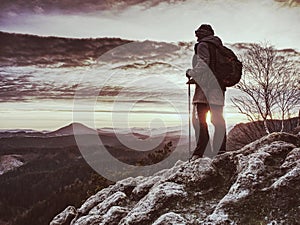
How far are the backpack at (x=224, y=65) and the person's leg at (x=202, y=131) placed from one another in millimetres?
562

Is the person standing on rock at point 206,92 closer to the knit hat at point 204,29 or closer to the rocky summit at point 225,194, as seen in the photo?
the knit hat at point 204,29

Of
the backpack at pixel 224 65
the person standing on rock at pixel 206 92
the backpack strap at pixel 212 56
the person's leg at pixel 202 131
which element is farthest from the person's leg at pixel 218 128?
the backpack strap at pixel 212 56

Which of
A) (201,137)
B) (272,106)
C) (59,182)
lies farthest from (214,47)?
(59,182)

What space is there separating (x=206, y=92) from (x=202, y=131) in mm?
717

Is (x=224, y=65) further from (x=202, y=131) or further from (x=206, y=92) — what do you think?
(x=202, y=131)

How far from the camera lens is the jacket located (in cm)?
742

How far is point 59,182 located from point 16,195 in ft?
19.9

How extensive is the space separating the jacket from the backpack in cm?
9

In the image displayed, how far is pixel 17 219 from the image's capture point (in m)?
32.6

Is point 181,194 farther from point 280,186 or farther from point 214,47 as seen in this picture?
point 214,47

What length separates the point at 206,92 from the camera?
7617mm

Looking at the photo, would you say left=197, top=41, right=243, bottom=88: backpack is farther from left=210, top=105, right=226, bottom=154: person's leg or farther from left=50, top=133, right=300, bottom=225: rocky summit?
left=50, top=133, right=300, bottom=225: rocky summit

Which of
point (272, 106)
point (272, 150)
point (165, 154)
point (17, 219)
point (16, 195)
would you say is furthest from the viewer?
point (16, 195)

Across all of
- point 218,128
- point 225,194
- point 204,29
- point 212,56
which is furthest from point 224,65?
point 225,194
